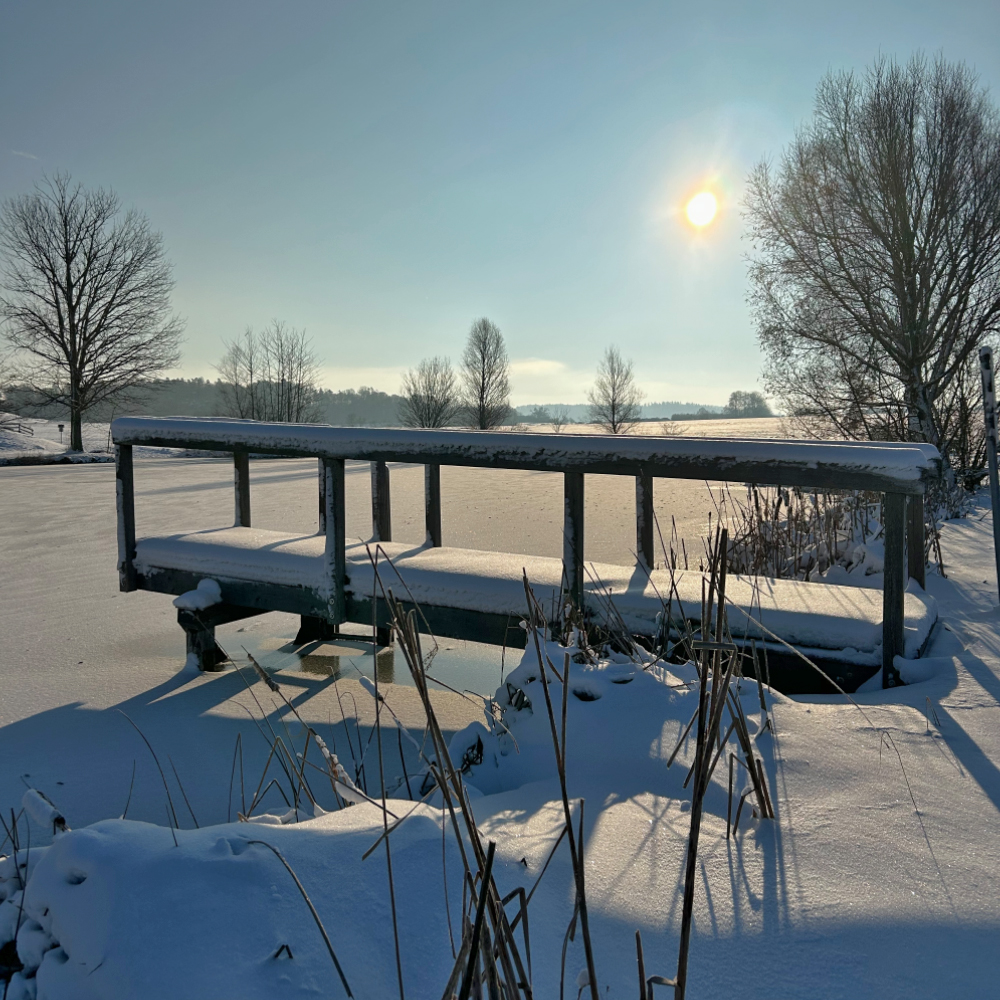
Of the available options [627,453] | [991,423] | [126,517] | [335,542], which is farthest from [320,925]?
[991,423]

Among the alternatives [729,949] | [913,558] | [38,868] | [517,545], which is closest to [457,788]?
[729,949]

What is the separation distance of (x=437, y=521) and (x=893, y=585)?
8.98 feet

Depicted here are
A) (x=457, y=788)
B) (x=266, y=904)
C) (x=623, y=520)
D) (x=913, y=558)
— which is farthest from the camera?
(x=623, y=520)

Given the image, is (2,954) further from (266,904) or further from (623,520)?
(623,520)

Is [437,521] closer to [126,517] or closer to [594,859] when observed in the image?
[126,517]

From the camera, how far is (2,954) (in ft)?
3.80

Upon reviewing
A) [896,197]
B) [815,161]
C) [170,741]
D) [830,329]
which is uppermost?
[815,161]

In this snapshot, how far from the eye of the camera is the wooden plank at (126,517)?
416 cm

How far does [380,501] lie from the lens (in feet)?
16.2

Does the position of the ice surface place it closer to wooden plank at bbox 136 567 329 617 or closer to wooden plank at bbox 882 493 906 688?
wooden plank at bbox 882 493 906 688

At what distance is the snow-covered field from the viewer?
103 cm

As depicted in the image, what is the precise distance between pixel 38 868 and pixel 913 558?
14.2 feet

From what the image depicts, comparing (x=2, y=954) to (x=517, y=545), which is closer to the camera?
(x=2, y=954)

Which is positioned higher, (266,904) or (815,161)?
(815,161)
